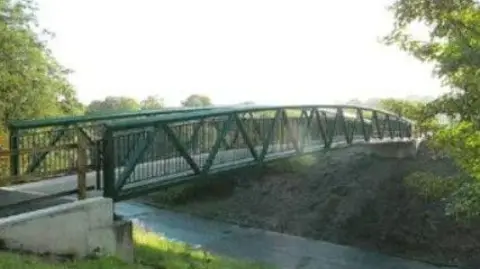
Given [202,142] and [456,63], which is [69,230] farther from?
[456,63]

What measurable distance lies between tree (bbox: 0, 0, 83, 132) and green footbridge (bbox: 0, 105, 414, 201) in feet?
9.47

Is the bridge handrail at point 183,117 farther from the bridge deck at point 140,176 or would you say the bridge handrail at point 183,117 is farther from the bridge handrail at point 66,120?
the bridge handrail at point 66,120

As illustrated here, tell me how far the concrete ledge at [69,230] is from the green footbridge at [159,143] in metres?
0.72

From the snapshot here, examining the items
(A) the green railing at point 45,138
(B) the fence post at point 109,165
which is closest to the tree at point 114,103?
Answer: (A) the green railing at point 45,138

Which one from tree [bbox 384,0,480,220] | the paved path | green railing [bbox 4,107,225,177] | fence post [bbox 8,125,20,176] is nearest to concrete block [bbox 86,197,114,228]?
green railing [bbox 4,107,225,177]

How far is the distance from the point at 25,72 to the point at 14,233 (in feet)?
39.2

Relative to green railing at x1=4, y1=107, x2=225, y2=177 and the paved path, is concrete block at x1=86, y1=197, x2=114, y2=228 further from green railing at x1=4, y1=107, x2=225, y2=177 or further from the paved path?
the paved path

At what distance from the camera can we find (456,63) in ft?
31.4

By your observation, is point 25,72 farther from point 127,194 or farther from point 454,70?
point 454,70

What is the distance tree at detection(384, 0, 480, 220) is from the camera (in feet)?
30.3

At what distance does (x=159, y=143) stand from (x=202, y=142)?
5.76ft

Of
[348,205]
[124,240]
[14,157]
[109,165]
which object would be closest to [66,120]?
[14,157]

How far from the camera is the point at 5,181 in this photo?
905cm

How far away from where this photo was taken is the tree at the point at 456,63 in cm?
925
